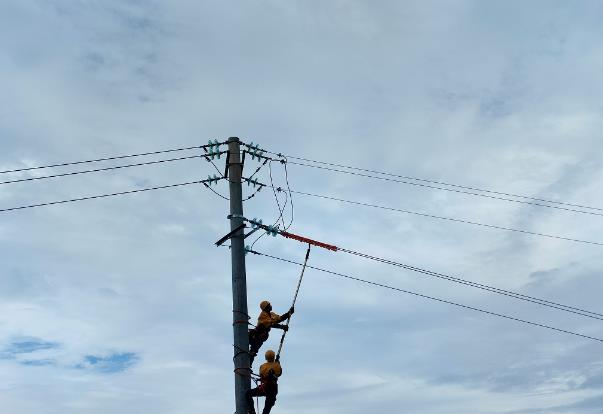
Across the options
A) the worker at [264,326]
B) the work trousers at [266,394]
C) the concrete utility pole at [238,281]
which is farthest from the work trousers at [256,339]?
the work trousers at [266,394]

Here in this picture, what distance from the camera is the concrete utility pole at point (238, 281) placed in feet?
44.3

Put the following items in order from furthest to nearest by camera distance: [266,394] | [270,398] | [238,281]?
1. [238,281]
2. [270,398]
3. [266,394]

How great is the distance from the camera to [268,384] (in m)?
13.8

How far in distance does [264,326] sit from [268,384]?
4.10 feet

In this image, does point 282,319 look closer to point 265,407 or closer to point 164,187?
point 265,407

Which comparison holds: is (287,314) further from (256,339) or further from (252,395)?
(252,395)

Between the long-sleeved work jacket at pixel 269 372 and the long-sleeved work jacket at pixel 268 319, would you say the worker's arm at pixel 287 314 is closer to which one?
the long-sleeved work jacket at pixel 268 319

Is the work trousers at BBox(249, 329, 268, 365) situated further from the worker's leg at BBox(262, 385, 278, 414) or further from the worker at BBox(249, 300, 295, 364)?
the worker's leg at BBox(262, 385, 278, 414)

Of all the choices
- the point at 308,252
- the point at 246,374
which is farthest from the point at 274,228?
the point at 246,374

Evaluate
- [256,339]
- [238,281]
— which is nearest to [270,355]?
[256,339]

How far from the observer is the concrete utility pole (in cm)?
1352

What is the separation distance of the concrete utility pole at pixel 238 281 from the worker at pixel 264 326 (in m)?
0.46

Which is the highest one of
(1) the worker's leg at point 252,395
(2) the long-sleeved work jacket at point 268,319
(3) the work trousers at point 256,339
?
(2) the long-sleeved work jacket at point 268,319

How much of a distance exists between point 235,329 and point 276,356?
1229 millimetres
